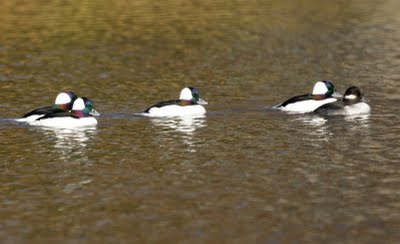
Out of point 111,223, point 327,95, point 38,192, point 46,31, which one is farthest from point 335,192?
point 46,31

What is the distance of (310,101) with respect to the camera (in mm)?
34812

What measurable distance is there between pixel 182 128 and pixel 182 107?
7.85 feet

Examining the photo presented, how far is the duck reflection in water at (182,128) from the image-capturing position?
29892 millimetres

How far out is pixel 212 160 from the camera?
27.2 meters

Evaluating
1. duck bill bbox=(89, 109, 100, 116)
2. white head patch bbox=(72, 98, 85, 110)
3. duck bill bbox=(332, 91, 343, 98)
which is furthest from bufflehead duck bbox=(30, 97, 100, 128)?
duck bill bbox=(332, 91, 343, 98)

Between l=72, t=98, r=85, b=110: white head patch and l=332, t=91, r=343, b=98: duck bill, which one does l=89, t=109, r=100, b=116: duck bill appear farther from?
l=332, t=91, r=343, b=98: duck bill

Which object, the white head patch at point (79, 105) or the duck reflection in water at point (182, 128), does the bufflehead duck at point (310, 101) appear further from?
the white head patch at point (79, 105)

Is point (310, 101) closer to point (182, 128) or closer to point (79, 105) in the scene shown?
point (182, 128)

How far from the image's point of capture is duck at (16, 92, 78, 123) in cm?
3319

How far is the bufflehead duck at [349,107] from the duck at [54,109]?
28.7 feet

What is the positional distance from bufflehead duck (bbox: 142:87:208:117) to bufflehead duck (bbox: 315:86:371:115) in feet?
13.9

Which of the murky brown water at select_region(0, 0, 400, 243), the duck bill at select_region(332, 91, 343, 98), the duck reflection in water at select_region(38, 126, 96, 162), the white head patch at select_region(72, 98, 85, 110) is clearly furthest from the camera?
the duck bill at select_region(332, 91, 343, 98)

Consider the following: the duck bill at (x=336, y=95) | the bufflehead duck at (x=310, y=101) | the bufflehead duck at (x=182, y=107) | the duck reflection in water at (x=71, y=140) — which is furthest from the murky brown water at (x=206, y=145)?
the duck bill at (x=336, y=95)

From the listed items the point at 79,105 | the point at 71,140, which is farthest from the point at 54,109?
the point at 71,140
